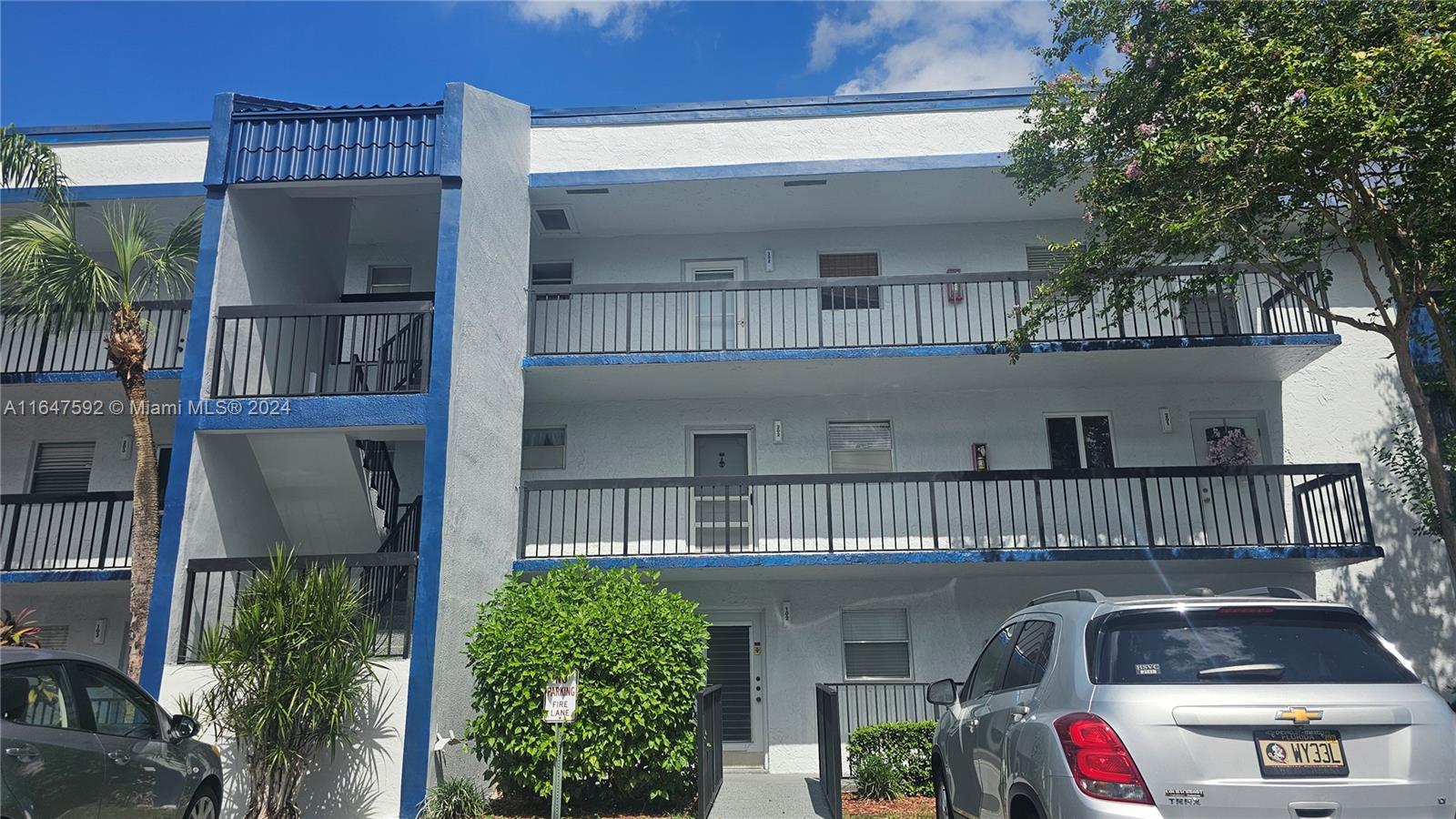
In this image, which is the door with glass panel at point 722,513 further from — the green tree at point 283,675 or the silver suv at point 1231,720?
the silver suv at point 1231,720

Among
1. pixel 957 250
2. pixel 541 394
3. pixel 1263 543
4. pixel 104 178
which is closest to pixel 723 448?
pixel 541 394

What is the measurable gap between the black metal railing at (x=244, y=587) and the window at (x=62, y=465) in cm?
535

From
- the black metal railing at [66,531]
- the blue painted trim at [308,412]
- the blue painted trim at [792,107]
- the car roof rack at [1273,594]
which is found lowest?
the car roof rack at [1273,594]

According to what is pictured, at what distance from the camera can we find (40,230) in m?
11.4

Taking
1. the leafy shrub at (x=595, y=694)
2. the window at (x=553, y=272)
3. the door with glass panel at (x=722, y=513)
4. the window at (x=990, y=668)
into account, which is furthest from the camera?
the window at (x=553, y=272)

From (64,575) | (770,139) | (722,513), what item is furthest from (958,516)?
(64,575)

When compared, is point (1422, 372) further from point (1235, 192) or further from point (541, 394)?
point (541, 394)

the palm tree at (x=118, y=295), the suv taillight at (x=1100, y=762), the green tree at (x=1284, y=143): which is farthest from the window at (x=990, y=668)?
the palm tree at (x=118, y=295)

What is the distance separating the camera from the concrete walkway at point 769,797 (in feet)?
33.0

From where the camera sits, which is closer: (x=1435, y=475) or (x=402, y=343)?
(x=1435, y=475)

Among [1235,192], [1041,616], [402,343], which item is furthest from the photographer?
[402,343]

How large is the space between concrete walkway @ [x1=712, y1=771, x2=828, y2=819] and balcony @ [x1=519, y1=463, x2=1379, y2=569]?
9.08 ft

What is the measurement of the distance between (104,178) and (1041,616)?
1458cm

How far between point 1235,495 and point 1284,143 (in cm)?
667
